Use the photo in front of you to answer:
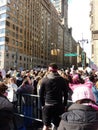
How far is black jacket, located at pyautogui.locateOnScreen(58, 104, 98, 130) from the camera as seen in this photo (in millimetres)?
2627

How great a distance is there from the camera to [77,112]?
2.73m

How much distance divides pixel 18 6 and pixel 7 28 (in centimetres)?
1296

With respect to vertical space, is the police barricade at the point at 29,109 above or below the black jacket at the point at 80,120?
below

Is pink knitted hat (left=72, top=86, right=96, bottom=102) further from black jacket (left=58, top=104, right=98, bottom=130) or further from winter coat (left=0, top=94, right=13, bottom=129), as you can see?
winter coat (left=0, top=94, right=13, bottom=129)

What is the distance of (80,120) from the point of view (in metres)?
2.63

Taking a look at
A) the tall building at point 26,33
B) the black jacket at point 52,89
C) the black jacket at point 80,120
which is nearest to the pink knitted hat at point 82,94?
the black jacket at point 80,120

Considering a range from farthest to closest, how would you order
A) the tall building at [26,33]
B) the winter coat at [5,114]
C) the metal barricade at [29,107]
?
the tall building at [26,33]
the metal barricade at [29,107]
the winter coat at [5,114]

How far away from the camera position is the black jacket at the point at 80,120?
263 centimetres

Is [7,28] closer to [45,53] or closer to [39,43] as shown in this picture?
[39,43]

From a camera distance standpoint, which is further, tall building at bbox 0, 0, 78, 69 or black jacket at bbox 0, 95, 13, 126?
tall building at bbox 0, 0, 78, 69

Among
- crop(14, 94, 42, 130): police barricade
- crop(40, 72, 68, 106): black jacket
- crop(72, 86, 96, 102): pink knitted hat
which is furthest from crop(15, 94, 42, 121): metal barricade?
crop(72, 86, 96, 102): pink knitted hat

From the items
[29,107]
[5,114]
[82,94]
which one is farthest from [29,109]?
[82,94]

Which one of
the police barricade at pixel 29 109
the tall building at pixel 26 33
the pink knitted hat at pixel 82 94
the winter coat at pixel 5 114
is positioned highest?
the tall building at pixel 26 33

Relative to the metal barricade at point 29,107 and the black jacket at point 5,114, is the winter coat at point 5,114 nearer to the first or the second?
the black jacket at point 5,114
